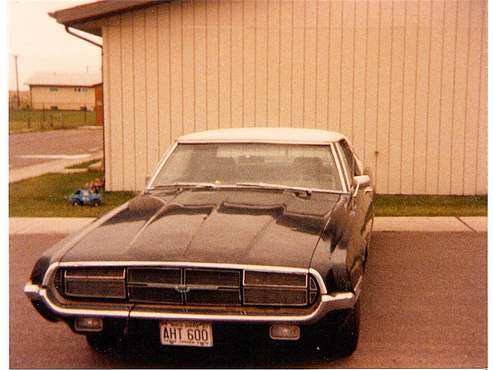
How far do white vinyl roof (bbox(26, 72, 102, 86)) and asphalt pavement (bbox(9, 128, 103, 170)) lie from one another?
637 inches

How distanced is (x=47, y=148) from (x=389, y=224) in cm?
1770

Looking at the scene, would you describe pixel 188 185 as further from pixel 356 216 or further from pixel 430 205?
pixel 430 205

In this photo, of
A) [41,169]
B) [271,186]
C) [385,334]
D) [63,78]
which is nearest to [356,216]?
[271,186]

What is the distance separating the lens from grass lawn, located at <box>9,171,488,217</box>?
31.2 feet

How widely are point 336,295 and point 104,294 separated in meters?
1.28

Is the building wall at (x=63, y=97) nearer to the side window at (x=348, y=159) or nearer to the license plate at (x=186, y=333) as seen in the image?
the side window at (x=348, y=159)

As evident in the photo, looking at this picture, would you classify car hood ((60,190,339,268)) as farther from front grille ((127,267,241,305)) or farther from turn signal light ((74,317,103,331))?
turn signal light ((74,317,103,331))

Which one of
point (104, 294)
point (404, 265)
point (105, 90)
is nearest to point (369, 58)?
point (105, 90)

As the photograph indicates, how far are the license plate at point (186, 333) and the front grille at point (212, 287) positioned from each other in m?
0.11

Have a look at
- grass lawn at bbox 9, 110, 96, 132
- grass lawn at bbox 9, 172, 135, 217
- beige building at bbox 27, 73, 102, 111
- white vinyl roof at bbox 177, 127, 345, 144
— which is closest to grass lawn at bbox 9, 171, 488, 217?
grass lawn at bbox 9, 172, 135, 217

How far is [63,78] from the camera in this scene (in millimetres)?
49469

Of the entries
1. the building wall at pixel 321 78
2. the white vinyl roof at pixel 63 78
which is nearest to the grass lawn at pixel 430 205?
the building wall at pixel 321 78

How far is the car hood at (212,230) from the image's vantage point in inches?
148

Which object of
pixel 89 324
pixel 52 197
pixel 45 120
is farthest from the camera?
pixel 45 120
